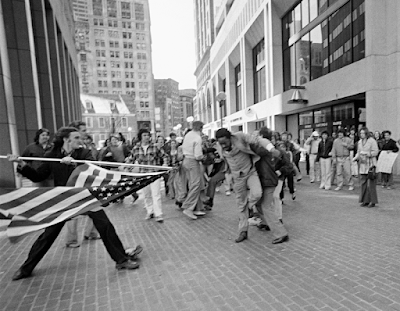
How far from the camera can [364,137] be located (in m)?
7.95

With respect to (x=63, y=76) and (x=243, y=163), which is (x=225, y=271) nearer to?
(x=243, y=163)

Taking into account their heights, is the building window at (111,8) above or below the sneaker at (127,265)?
above

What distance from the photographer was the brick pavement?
9.93 ft

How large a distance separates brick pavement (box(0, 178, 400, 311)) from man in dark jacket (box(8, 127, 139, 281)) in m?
0.19

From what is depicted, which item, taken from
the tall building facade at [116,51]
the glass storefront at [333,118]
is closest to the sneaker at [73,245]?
the glass storefront at [333,118]

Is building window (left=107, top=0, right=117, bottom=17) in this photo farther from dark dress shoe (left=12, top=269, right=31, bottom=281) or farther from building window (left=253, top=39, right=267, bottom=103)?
dark dress shoe (left=12, top=269, right=31, bottom=281)

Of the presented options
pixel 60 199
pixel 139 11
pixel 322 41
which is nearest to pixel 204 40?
pixel 139 11

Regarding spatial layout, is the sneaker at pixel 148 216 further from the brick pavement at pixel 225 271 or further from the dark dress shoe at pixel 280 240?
the dark dress shoe at pixel 280 240

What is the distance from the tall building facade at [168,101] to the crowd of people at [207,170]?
407 feet

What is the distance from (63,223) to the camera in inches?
149

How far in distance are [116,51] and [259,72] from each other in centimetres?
8103

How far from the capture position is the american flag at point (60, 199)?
3404mm

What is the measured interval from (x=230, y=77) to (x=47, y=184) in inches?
1404

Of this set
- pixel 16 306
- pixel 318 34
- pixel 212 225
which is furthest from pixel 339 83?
pixel 16 306
